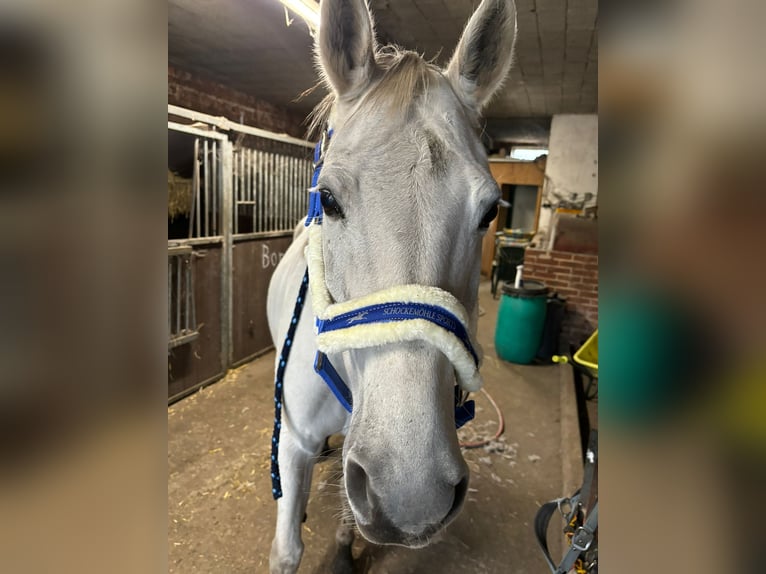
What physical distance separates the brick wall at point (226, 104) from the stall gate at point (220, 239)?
68cm

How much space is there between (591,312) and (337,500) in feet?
12.5

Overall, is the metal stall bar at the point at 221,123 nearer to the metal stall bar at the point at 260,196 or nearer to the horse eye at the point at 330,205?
the metal stall bar at the point at 260,196

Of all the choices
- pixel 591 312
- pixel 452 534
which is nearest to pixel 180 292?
pixel 452 534

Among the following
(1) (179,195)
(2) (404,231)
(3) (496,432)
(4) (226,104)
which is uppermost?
(4) (226,104)

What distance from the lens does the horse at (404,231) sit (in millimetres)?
694

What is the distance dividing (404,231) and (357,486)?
1.64ft

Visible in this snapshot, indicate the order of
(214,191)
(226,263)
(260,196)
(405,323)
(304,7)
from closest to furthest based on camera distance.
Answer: (405,323)
(304,7)
(214,191)
(226,263)
(260,196)

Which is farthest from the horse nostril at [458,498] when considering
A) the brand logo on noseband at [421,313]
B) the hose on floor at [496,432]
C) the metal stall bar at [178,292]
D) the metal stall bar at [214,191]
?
the metal stall bar at [214,191]

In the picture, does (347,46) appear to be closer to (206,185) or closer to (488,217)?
(488,217)

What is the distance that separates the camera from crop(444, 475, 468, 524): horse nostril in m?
0.74

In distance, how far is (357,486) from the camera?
2.53 ft

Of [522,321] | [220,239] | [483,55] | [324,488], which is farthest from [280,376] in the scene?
[522,321]
